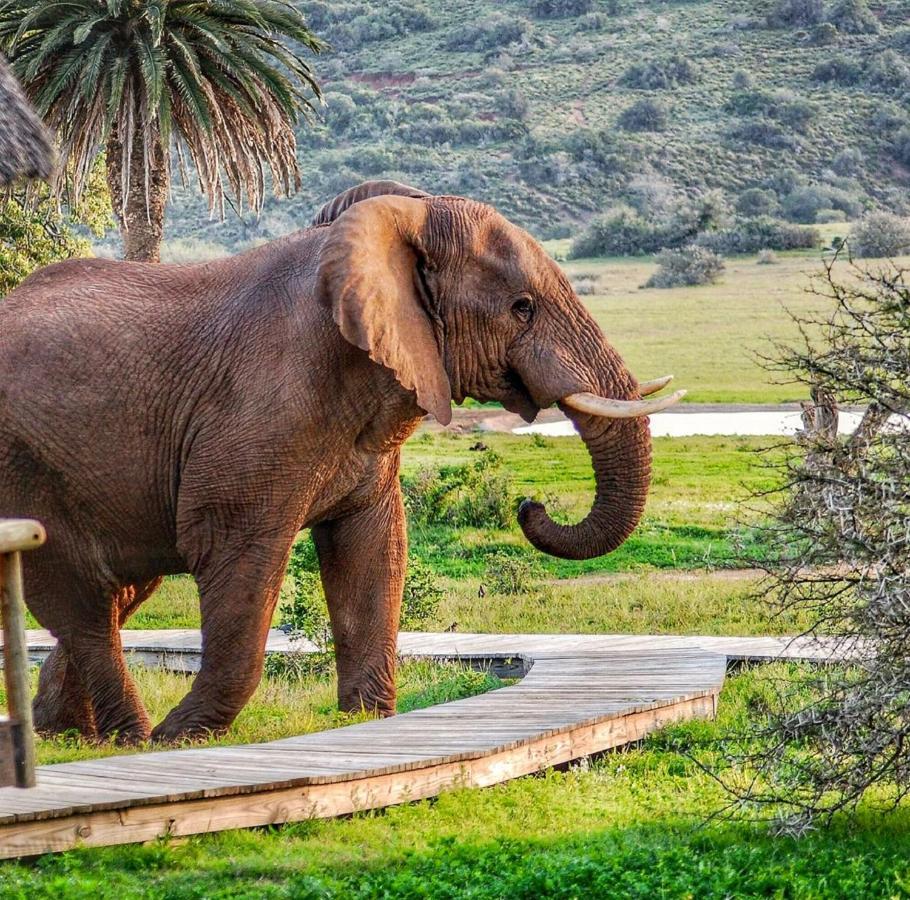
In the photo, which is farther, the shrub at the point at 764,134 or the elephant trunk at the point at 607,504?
the shrub at the point at 764,134

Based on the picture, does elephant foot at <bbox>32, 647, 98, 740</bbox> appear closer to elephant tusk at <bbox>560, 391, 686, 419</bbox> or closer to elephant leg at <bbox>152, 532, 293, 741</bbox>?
elephant leg at <bbox>152, 532, 293, 741</bbox>

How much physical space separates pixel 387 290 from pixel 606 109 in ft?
206

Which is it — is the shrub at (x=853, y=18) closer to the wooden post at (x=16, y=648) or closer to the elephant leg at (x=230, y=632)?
the elephant leg at (x=230, y=632)

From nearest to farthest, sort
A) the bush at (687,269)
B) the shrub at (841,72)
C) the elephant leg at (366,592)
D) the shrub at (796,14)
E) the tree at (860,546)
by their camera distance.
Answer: the tree at (860,546), the elephant leg at (366,592), the bush at (687,269), the shrub at (841,72), the shrub at (796,14)

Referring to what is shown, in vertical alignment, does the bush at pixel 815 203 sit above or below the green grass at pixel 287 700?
below

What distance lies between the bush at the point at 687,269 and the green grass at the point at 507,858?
143 feet

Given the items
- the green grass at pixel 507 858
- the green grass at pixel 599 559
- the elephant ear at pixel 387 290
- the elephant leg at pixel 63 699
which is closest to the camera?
the green grass at pixel 507 858

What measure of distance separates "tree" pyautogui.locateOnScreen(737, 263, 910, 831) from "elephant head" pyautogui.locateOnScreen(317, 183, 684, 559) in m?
1.67

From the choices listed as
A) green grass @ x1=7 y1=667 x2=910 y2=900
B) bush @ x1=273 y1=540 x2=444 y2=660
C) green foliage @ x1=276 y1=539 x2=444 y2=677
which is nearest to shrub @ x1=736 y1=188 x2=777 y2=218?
bush @ x1=273 y1=540 x2=444 y2=660

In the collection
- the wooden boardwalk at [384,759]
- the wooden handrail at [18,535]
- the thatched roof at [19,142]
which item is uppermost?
the thatched roof at [19,142]

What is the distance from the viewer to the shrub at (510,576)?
58.1ft

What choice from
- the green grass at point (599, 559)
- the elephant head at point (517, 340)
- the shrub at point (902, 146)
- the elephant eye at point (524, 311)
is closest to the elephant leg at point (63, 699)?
the elephant head at point (517, 340)

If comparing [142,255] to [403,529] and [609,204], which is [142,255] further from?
[609,204]

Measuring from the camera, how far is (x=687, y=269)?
51844mm
